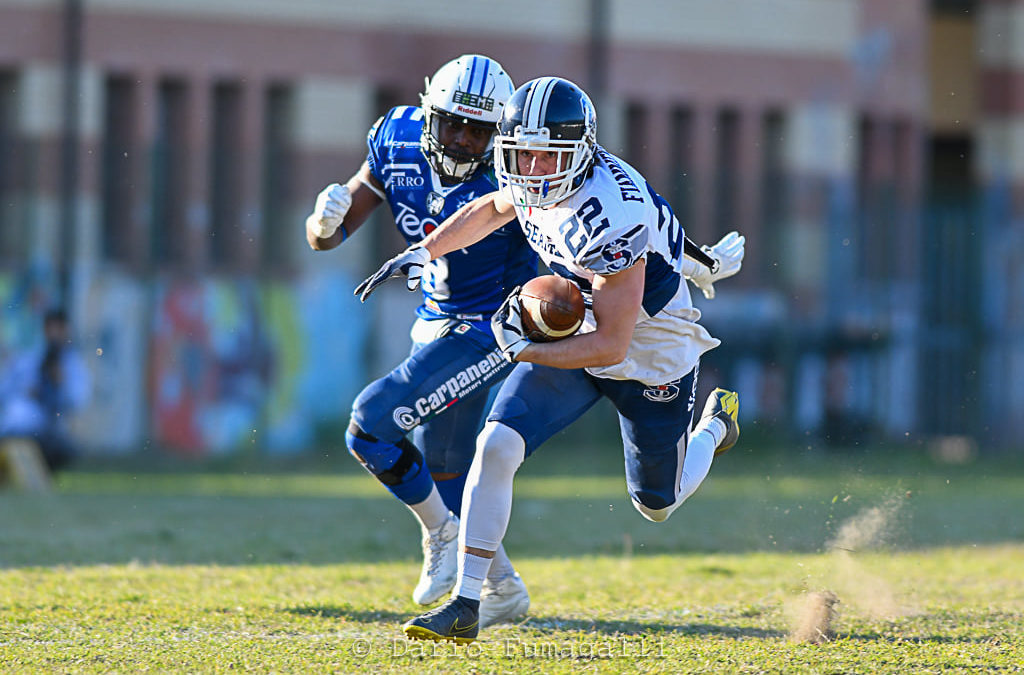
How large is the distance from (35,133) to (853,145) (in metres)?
11.3

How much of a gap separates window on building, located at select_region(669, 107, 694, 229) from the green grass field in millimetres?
6868

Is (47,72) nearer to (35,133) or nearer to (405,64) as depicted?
(35,133)

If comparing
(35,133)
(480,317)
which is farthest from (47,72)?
(480,317)

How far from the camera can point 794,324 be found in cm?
1902

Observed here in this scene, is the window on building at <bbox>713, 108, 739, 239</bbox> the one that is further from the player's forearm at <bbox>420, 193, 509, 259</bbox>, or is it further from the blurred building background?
the player's forearm at <bbox>420, 193, 509, 259</bbox>

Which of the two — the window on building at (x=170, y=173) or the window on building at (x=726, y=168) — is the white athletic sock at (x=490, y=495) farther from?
the window on building at (x=726, y=168)

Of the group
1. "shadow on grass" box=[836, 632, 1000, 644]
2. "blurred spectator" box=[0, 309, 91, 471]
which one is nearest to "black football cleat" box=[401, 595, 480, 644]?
"shadow on grass" box=[836, 632, 1000, 644]

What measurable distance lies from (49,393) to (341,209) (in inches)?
357

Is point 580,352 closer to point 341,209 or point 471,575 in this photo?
point 471,575

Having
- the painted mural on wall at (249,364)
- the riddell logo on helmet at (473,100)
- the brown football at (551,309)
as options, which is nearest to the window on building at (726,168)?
the painted mural on wall at (249,364)

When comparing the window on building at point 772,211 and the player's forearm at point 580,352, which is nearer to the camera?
the player's forearm at point 580,352

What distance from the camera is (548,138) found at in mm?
5113

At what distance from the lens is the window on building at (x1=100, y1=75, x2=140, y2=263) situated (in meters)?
16.9

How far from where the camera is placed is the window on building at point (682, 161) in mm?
18422
